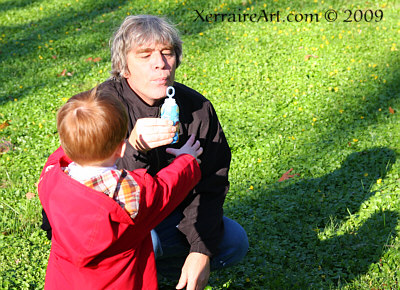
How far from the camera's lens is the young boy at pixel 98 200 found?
229 centimetres

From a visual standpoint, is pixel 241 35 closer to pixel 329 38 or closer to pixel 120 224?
pixel 329 38

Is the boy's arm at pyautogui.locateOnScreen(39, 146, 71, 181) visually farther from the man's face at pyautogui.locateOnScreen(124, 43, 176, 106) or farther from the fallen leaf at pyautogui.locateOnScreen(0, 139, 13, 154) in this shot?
the fallen leaf at pyautogui.locateOnScreen(0, 139, 13, 154)

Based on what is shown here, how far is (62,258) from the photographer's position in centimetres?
256

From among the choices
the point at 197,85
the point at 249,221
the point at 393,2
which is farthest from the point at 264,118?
the point at 393,2

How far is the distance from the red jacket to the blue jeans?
0.72 meters

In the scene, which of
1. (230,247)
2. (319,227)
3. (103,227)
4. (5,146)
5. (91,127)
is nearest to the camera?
(91,127)

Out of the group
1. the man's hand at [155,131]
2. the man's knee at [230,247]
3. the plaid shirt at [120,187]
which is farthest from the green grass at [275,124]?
the plaid shirt at [120,187]

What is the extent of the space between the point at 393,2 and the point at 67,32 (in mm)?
6878

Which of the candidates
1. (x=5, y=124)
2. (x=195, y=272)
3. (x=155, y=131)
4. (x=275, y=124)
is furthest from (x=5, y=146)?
(x=155, y=131)

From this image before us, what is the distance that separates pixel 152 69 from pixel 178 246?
1.19 meters

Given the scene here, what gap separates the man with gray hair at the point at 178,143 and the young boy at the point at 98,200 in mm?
502

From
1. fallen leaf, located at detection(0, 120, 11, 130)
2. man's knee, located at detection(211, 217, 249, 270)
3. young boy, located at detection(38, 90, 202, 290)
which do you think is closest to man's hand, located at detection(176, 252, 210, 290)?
man's knee, located at detection(211, 217, 249, 270)

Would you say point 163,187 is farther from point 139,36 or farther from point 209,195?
point 139,36

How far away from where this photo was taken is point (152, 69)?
3184 mm
